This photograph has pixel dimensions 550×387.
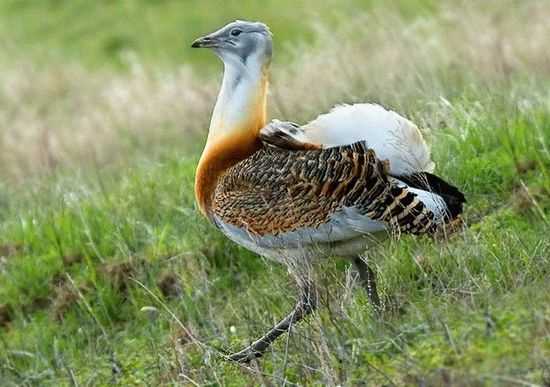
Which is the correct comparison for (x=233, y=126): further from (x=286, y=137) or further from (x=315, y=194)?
(x=315, y=194)

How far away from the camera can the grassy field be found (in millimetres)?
4316

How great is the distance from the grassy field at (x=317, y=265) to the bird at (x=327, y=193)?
0.14 metres

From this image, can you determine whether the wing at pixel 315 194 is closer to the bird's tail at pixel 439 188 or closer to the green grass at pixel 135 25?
the bird's tail at pixel 439 188

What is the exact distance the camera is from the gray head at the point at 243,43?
537 centimetres

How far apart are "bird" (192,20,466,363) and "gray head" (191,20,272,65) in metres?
0.37

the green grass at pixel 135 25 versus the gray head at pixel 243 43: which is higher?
Result: the gray head at pixel 243 43

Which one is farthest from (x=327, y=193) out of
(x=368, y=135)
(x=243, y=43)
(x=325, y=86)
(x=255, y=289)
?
(x=325, y=86)

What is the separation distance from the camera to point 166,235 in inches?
264

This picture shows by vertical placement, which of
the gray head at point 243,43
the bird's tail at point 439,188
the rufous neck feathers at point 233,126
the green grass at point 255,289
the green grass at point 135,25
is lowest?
the green grass at point 135,25

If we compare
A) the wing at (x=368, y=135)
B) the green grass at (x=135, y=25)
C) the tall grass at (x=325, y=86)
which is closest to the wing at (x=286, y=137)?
the wing at (x=368, y=135)

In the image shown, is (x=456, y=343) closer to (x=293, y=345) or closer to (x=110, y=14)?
(x=293, y=345)

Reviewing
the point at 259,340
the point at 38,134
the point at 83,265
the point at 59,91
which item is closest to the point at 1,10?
the point at 59,91

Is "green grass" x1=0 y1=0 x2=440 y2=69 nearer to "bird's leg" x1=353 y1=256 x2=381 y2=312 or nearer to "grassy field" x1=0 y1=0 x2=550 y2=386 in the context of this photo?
"grassy field" x1=0 y1=0 x2=550 y2=386

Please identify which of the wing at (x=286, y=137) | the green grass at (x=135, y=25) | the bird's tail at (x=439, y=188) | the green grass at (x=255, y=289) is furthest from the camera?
the green grass at (x=135, y=25)
